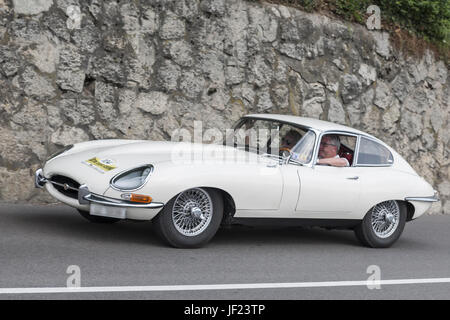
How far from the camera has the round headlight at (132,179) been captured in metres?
6.77

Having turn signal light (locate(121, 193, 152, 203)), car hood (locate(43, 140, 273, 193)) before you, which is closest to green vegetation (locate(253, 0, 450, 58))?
car hood (locate(43, 140, 273, 193))

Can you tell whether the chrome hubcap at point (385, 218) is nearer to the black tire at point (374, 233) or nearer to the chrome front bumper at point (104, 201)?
the black tire at point (374, 233)

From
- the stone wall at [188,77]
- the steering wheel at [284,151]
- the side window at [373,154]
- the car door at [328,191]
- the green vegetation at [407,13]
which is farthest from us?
the green vegetation at [407,13]

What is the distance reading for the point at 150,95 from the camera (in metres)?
10.8

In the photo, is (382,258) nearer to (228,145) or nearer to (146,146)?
(228,145)

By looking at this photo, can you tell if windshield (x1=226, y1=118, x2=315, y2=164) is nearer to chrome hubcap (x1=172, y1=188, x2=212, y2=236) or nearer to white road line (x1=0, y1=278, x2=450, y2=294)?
chrome hubcap (x1=172, y1=188, x2=212, y2=236)

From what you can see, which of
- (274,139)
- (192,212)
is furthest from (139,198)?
(274,139)

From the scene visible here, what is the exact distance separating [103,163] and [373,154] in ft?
10.7

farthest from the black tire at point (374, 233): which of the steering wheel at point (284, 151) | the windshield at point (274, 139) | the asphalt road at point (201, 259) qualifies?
the steering wheel at point (284, 151)

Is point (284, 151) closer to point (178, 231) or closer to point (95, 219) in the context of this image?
point (178, 231)

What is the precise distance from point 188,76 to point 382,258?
4.69 metres

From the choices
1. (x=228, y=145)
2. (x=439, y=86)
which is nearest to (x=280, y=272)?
(x=228, y=145)

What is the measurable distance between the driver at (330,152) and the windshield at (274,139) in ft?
0.57

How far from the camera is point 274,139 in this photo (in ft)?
27.1
